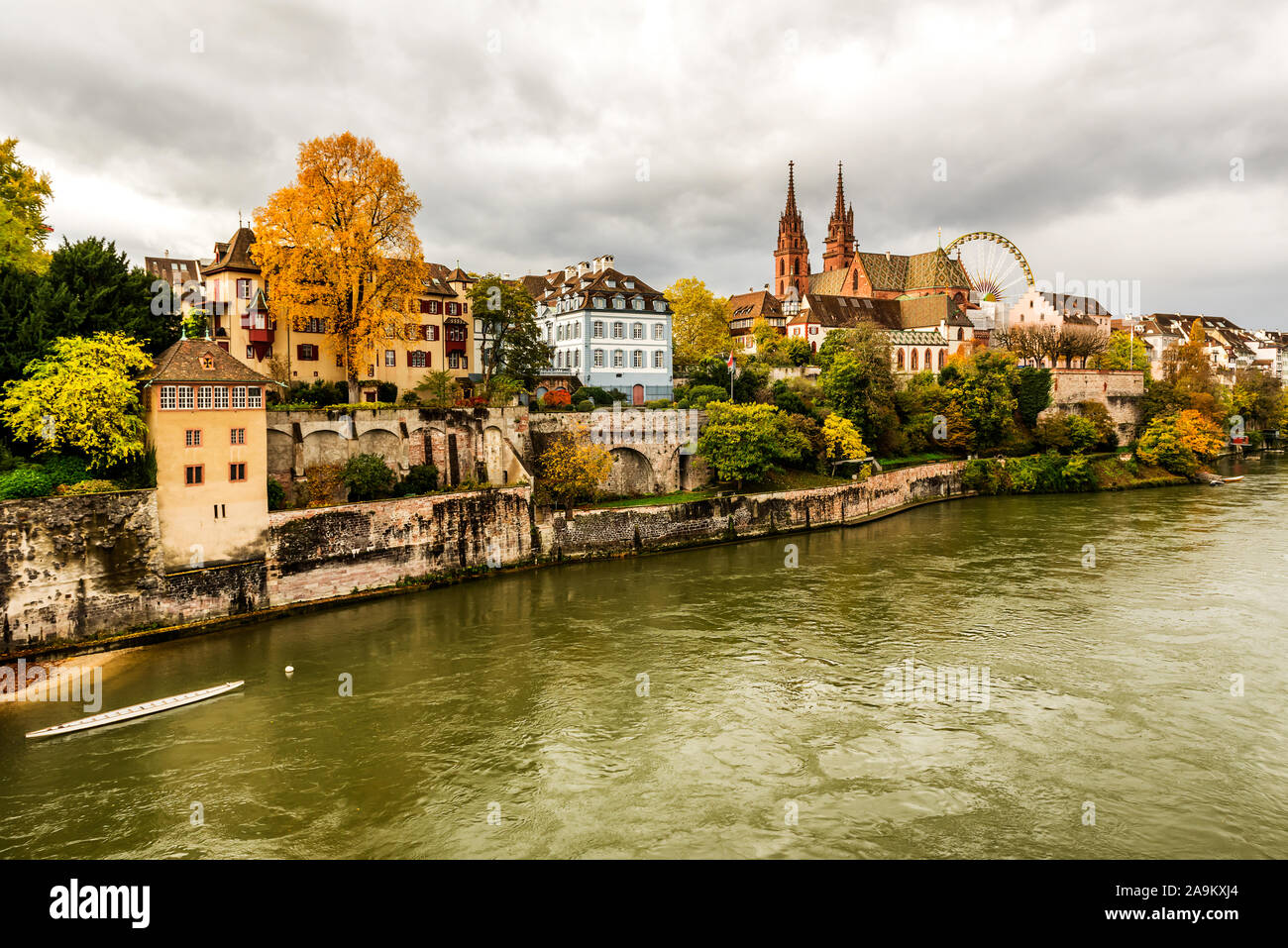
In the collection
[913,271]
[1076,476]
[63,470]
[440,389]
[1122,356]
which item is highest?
[913,271]

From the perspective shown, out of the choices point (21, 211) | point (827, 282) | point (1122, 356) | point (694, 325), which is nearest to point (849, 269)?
point (827, 282)

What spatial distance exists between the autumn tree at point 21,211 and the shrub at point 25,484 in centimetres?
979

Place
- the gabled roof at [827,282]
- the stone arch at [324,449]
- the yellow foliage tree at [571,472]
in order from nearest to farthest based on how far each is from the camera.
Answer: the stone arch at [324,449] < the yellow foliage tree at [571,472] < the gabled roof at [827,282]

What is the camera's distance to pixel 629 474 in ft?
122

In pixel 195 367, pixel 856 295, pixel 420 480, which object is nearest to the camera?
pixel 195 367

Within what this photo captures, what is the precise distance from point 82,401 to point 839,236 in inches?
3699

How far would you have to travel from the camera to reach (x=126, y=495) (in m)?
21.2

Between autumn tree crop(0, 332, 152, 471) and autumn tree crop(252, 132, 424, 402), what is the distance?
8856mm

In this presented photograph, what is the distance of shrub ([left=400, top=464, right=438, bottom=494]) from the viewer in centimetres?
3012

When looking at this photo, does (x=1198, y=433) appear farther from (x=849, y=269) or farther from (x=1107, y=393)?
(x=849, y=269)

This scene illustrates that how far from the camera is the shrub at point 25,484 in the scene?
20.1m

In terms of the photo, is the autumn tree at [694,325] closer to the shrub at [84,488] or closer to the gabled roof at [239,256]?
the gabled roof at [239,256]

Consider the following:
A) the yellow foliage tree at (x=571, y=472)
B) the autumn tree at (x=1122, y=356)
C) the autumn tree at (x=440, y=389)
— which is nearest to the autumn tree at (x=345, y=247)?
the autumn tree at (x=440, y=389)

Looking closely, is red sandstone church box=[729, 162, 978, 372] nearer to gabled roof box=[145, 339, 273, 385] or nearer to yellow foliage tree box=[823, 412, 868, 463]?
yellow foliage tree box=[823, 412, 868, 463]
